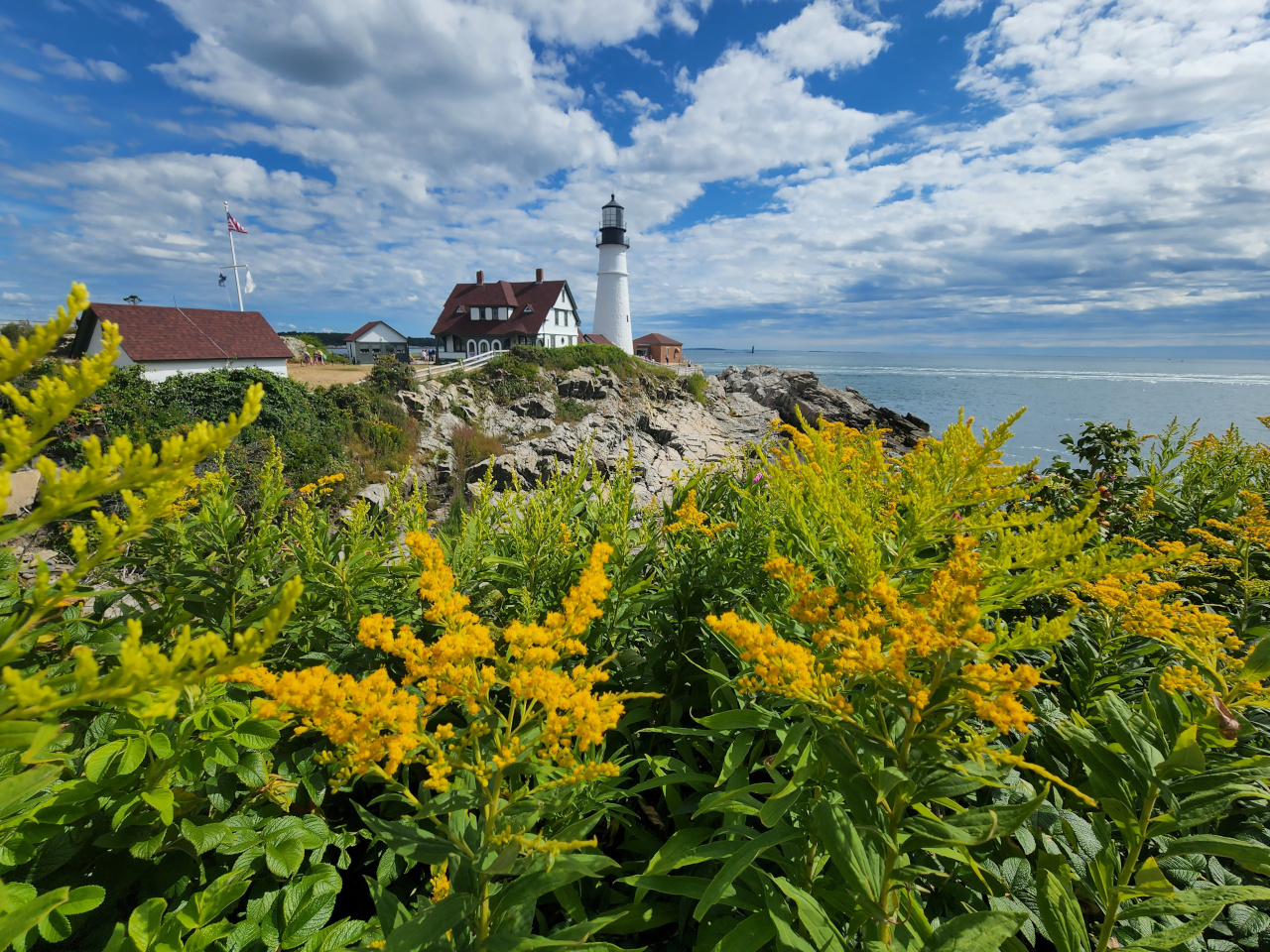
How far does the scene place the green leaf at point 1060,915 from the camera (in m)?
1.42

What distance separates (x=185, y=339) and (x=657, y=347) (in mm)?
42738

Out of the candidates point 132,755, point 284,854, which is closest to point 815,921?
point 284,854

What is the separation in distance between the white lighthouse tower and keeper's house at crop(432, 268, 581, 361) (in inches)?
168

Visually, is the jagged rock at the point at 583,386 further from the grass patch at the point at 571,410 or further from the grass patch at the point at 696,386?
the grass patch at the point at 696,386

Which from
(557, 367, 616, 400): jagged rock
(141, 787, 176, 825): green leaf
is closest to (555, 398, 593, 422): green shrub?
(557, 367, 616, 400): jagged rock

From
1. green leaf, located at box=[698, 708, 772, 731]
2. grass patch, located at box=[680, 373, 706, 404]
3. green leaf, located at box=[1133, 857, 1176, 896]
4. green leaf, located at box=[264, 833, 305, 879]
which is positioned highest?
grass patch, located at box=[680, 373, 706, 404]

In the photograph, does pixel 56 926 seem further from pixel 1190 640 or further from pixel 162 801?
pixel 1190 640

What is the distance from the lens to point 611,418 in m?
25.5

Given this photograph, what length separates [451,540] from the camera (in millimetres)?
3100

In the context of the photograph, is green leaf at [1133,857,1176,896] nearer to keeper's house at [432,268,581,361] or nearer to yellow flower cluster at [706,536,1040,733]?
yellow flower cluster at [706,536,1040,733]

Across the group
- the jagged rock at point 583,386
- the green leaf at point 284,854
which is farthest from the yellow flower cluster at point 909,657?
the jagged rock at point 583,386

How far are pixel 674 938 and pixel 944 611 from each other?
58.7 inches

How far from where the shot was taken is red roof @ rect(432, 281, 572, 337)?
140 feet

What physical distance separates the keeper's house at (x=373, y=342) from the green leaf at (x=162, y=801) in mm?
53553
